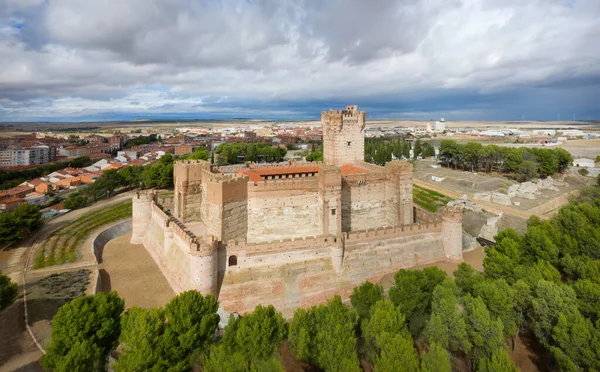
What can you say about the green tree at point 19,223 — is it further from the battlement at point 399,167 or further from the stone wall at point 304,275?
the battlement at point 399,167

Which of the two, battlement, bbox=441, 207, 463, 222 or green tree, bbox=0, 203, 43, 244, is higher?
battlement, bbox=441, 207, 463, 222

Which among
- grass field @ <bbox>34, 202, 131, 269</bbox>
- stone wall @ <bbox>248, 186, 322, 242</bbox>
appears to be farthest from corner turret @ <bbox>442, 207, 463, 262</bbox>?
grass field @ <bbox>34, 202, 131, 269</bbox>

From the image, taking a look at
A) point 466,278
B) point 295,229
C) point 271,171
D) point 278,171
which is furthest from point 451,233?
point 271,171

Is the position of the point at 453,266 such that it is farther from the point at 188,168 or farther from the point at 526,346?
the point at 188,168

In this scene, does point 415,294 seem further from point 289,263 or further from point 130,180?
point 130,180

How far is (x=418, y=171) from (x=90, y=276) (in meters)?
59.0

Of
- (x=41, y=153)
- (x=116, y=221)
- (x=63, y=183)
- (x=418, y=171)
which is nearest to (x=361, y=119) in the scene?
(x=116, y=221)

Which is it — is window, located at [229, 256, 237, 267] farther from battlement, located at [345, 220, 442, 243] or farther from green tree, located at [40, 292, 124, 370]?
battlement, located at [345, 220, 442, 243]

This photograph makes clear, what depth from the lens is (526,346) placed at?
63.6ft

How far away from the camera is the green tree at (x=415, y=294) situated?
19.3 m

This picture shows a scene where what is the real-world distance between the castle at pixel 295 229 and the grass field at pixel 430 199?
16.7m

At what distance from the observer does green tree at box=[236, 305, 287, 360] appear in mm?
15906

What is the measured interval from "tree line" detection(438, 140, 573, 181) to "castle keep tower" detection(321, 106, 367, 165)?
42.4 meters

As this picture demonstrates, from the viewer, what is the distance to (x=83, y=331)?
15195mm
